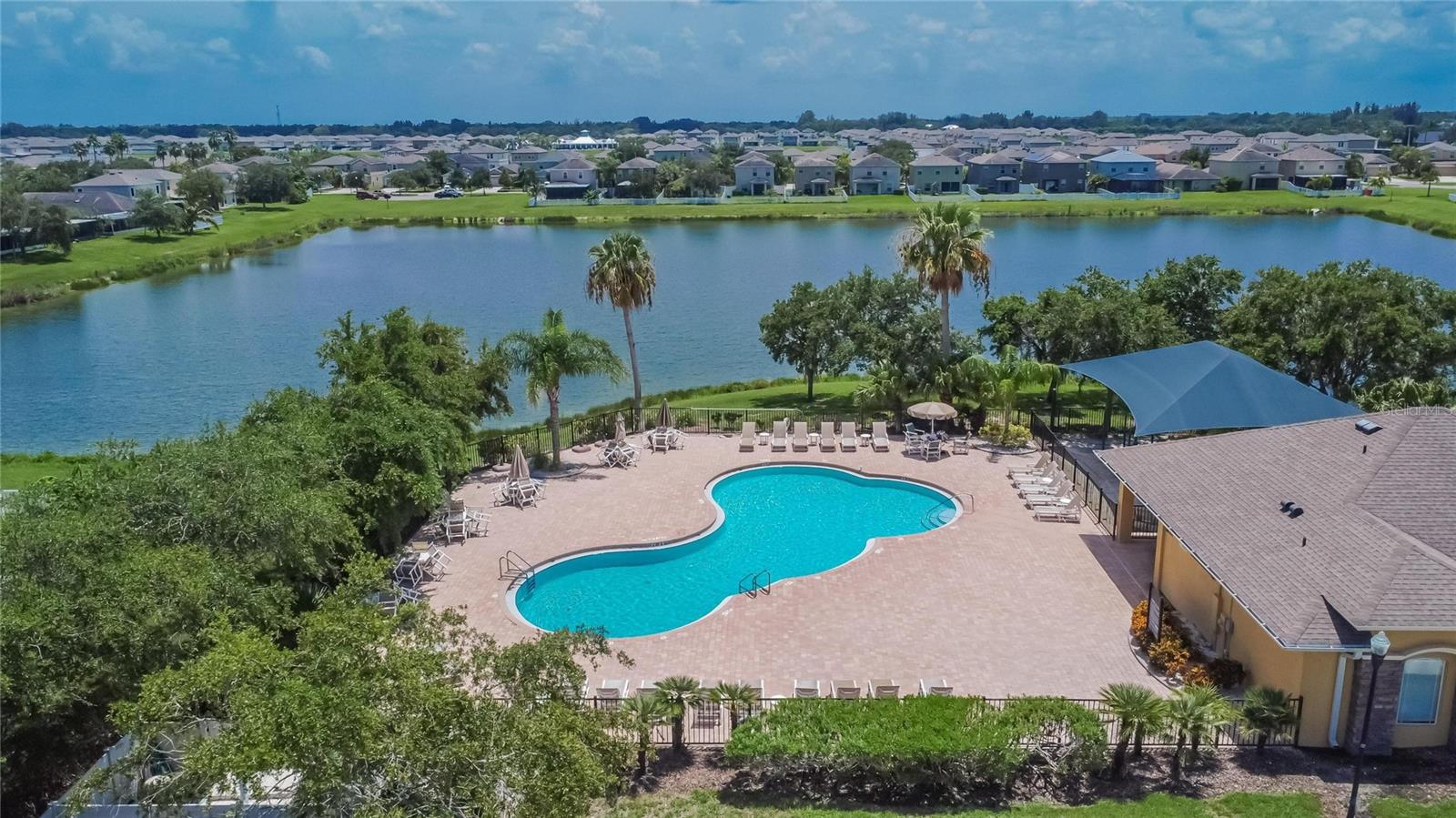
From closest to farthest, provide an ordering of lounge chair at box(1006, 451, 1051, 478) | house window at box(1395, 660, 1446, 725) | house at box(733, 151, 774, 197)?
house window at box(1395, 660, 1446, 725) → lounge chair at box(1006, 451, 1051, 478) → house at box(733, 151, 774, 197)

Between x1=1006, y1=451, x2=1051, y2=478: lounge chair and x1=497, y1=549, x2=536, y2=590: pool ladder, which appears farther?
x1=1006, y1=451, x2=1051, y2=478: lounge chair

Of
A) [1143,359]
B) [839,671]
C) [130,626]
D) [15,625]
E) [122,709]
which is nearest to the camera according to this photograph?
[122,709]

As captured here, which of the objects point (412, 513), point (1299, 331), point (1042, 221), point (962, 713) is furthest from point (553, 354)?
point (1042, 221)

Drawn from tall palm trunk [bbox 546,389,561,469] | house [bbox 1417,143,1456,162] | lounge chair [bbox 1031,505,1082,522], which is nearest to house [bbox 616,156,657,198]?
tall palm trunk [bbox 546,389,561,469]

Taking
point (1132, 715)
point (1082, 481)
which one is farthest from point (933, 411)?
point (1132, 715)

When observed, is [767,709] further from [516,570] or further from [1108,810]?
[516,570]

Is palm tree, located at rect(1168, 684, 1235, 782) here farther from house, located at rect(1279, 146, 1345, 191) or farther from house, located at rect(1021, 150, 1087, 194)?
house, located at rect(1279, 146, 1345, 191)

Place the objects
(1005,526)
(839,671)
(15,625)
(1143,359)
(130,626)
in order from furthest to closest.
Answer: (1143,359) → (1005,526) → (839,671) → (130,626) → (15,625)

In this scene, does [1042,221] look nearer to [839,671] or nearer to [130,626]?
[839,671]
